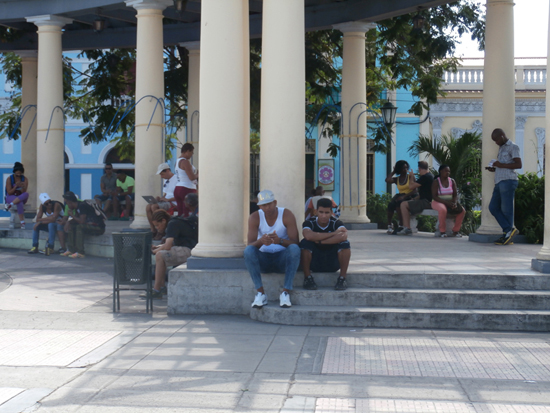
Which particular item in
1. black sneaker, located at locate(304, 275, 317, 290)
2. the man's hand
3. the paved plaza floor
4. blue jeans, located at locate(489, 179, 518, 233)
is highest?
blue jeans, located at locate(489, 179, 518, 233)

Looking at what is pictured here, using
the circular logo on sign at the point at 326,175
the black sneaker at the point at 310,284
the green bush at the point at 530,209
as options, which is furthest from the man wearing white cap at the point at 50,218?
the circular logo on sign at the point at 326,175

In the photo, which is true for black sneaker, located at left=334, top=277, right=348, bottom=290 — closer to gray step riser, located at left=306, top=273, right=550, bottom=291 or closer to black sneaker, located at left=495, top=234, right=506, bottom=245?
gray step riser, located at left=306, top=273, right=550, bottom=291

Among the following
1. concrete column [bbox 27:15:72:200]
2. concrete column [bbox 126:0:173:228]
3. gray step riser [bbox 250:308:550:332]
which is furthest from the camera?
concrete column [bbox 27:15:72:200]

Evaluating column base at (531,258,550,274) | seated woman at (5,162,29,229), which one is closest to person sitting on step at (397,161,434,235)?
column base at (531,258,550,274)

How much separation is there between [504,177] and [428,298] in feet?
12.8

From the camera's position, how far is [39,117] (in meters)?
14.4

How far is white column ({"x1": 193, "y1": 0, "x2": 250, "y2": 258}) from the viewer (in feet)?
27.3

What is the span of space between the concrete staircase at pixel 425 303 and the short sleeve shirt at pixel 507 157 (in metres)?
3.27

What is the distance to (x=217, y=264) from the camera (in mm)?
8258

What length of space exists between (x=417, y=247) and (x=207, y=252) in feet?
12.9

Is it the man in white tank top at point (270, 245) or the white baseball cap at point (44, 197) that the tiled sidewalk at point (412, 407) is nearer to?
the man in white tank top at point (270, 245)

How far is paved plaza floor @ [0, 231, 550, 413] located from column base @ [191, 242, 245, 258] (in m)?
0.85

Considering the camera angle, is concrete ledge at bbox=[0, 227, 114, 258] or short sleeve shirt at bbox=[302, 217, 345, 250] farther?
concrete ledge at bbox=[0, 227, 114, 258]

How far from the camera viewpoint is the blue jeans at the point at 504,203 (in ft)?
34.9
